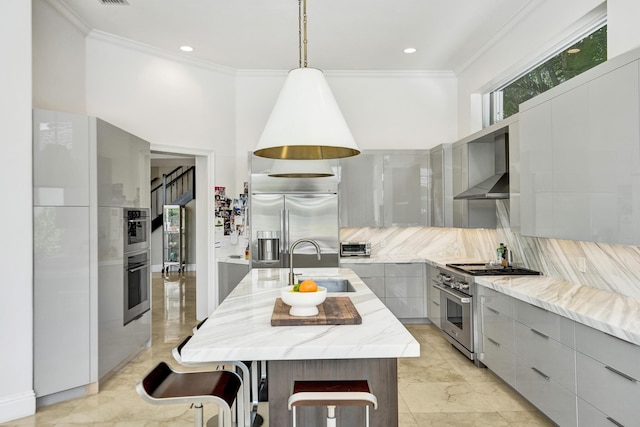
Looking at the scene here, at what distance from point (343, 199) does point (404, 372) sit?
223 centimetres

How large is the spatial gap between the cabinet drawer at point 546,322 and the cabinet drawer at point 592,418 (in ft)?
1.05

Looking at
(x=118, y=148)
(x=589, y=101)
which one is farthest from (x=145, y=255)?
(x=589, y=101)

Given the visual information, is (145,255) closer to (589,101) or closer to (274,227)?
(274,227)

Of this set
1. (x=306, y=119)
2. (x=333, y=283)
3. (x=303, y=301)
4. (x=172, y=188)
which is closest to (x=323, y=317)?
(x=303, y=301)

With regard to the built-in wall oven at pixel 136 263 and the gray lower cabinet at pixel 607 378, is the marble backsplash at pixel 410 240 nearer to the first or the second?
the built-in wall oven at pixel 136 263

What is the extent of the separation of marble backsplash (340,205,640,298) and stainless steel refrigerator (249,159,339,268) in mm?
695

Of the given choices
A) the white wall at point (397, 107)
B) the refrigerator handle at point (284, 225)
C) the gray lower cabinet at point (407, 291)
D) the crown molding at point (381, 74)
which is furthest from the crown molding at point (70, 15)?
the gray lower cabinet at point (407, 291)

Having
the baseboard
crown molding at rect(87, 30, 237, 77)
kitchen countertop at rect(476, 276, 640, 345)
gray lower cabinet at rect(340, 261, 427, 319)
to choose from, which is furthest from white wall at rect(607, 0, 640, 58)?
the baseboard

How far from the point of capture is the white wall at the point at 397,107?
5.62 m

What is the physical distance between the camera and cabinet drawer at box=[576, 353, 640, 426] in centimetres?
196

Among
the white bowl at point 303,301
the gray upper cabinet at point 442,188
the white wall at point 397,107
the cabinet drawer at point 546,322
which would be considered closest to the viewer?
the white bowl at point 303,301

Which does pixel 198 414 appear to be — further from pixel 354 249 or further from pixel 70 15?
pixel 70 15

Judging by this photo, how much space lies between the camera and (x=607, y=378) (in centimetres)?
212

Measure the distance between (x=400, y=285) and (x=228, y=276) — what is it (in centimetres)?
213
